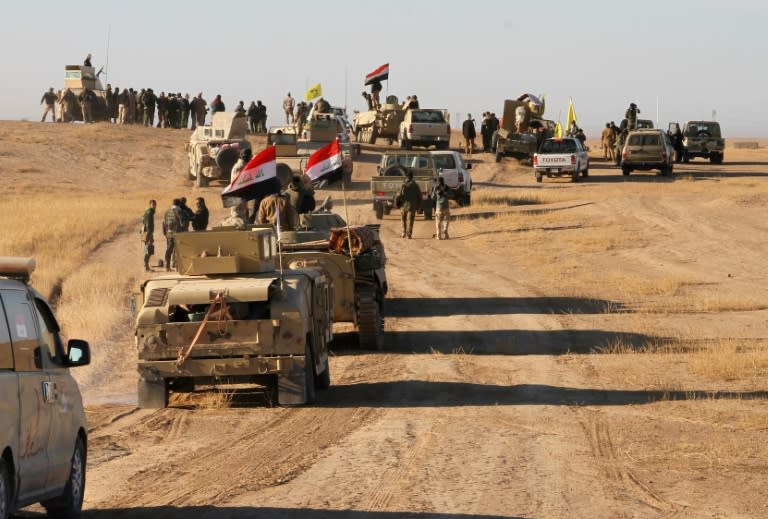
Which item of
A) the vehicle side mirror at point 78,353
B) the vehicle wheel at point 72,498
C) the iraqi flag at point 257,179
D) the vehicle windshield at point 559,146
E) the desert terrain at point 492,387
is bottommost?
the desert terrain at point 492,387

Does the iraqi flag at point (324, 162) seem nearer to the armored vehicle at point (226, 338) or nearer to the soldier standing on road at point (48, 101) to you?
the armored vehicle at point (226, 338)

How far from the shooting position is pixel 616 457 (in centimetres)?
1141

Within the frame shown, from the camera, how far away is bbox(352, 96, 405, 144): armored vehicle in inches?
2277

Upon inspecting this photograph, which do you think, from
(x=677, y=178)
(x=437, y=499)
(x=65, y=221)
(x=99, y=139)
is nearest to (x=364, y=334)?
(x=437, y=499)

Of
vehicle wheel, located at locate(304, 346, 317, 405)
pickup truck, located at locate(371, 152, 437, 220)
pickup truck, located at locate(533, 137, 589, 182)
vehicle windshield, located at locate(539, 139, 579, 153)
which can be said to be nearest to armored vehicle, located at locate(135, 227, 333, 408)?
vehicle wheel, located at locate(304, 346, 317, 405)

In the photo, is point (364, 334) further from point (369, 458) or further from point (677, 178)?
point (677, 178)

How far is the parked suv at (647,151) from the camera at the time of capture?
49750 millimetres

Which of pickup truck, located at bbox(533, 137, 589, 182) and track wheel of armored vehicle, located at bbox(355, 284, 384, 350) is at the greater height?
pickup truck, located at bbox(533, 137, 589, 182)

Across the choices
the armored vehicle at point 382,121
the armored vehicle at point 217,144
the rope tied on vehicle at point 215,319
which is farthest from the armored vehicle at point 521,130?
the rope tied on vehicle at point 215,319

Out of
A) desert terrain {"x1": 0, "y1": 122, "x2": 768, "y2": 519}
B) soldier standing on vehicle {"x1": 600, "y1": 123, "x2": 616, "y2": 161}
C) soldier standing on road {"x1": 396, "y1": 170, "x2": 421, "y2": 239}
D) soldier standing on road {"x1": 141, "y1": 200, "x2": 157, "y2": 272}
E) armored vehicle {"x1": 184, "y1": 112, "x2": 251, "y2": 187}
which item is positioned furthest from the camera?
soldier standing on vehicle {"x1": 600, "y1": 123, "x2": 616, "y2": 161}

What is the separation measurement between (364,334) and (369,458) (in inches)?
287

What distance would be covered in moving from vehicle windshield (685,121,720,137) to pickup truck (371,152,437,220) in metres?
23.0

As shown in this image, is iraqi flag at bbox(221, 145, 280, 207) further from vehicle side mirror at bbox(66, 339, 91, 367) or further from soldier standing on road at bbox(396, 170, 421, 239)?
soldier standing on road at bbox(396, 170, 421, 239)

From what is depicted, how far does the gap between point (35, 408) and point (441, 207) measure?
26855 millimetres
